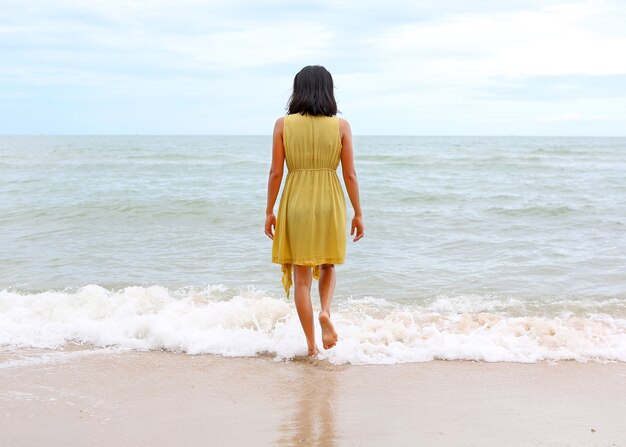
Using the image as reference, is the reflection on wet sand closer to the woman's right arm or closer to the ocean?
the ocean

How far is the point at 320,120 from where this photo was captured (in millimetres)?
3994

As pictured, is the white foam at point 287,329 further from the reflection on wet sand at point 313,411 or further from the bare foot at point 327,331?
the reflection on wet sand at point 313,411

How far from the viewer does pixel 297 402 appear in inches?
139

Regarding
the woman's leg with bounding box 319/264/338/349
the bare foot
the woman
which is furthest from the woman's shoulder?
the bare foot

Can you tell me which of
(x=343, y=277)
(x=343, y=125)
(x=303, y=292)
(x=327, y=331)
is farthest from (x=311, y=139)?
(x=343, y=277)

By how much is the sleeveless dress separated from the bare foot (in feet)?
1.06

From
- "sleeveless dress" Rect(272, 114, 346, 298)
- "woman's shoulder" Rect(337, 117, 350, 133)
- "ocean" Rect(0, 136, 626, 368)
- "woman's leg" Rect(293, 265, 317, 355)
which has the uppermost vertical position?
"woman's shoulder" Rect(337, 117, 350, 133)

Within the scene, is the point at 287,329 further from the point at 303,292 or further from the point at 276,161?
the point at 276,161

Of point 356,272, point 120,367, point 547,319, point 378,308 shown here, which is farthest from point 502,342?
point 356,272

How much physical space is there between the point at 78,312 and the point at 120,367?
1.40 m

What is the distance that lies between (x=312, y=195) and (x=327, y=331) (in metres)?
0.83

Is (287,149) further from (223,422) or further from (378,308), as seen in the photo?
(378,308)

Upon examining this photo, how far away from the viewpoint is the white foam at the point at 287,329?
438cm

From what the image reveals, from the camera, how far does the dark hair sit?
395cm
